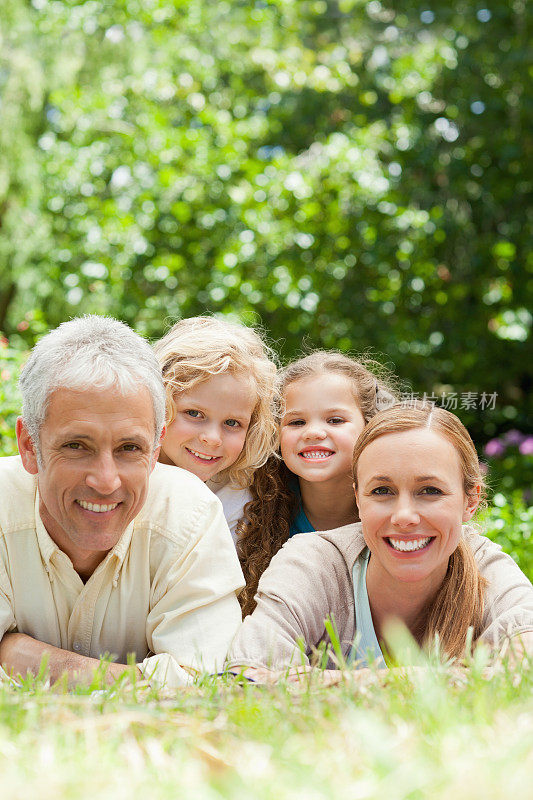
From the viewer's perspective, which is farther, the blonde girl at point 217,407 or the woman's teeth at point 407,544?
the blonde girl at point 217,407

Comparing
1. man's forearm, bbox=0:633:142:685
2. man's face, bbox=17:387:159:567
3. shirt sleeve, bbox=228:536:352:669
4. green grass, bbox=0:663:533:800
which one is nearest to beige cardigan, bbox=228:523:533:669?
shirt sleeve, bbox=228:536:352:669

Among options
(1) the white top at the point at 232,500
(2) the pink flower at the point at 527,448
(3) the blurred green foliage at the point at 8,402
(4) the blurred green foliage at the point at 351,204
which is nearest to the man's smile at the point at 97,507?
(1) the white top at the point at 232,500

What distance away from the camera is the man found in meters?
2.61

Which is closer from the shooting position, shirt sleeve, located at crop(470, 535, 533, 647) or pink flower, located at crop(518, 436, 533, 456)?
shirt sleeve, located at crop(470, 535, 533, 647)

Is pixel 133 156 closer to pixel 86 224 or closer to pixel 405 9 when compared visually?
pixel 86 224

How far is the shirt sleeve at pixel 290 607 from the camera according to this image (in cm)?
269

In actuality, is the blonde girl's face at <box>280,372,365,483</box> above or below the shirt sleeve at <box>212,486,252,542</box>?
above

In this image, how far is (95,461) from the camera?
262 centimetres

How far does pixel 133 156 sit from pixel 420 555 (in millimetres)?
6433

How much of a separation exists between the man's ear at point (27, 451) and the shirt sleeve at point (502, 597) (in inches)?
58.7

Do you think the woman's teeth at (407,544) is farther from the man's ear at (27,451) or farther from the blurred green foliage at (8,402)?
the blurred green foliage at (8,402)

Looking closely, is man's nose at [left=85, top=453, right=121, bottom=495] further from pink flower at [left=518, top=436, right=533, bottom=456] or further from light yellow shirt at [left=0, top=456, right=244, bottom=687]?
pink flower at [left=518, top=436, right=533, bottom=456]

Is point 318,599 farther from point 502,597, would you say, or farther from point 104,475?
point 104,475

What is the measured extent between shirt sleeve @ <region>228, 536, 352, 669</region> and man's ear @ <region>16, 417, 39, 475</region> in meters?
0.81
